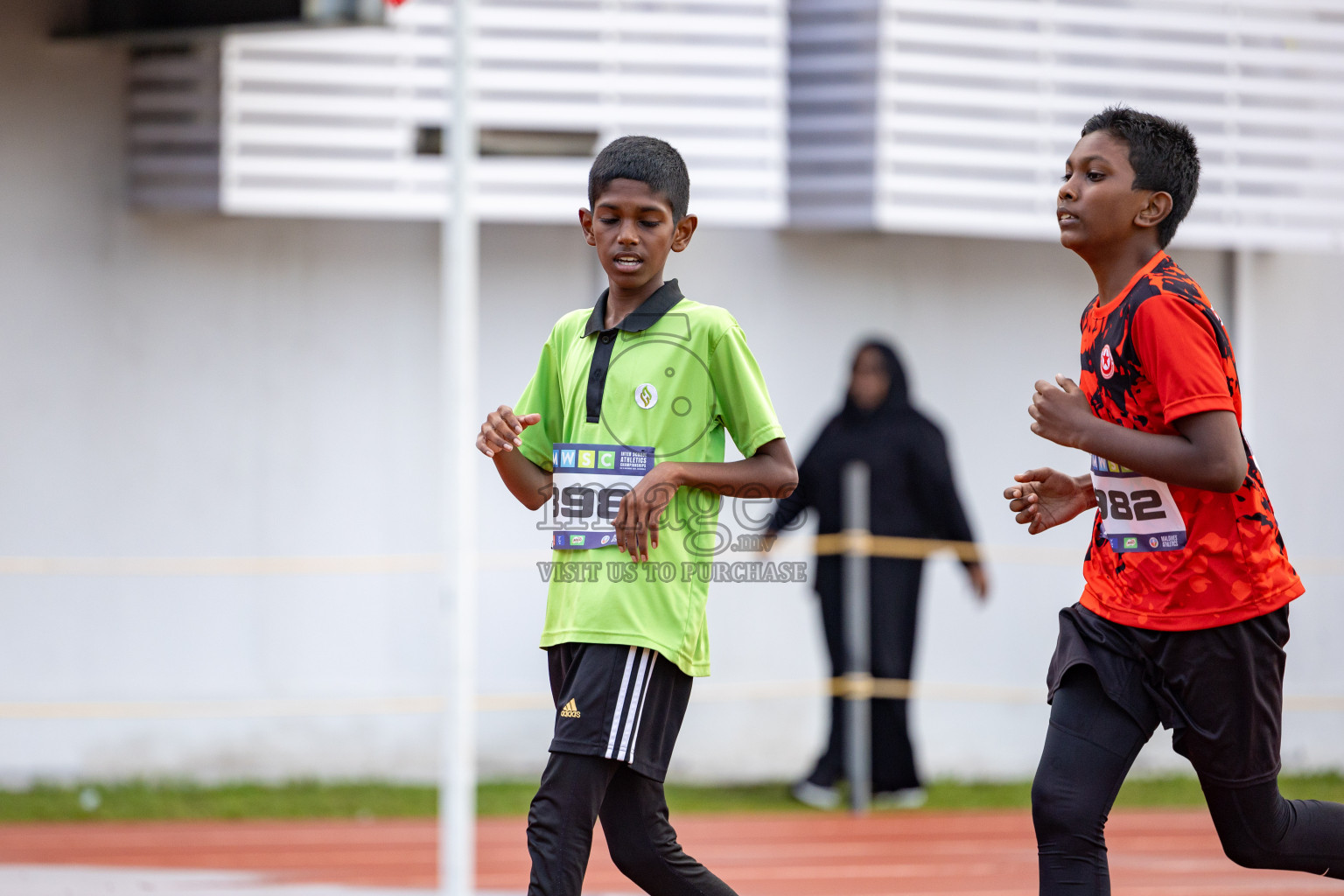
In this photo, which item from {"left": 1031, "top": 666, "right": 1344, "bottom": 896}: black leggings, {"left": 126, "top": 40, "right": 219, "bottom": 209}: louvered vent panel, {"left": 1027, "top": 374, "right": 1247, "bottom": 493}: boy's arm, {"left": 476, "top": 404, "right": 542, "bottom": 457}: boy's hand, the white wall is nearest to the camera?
{"left": 1027, "top": 374, "right": 1247, "bottom": 493}: boy's arm

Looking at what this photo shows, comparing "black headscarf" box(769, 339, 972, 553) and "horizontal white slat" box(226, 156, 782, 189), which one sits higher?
"horizontal white slat" box(226, 156, 782, 189)

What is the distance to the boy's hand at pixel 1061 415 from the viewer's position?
3.23 m

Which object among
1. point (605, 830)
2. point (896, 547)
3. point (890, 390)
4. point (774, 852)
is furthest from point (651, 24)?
point (605, 830)

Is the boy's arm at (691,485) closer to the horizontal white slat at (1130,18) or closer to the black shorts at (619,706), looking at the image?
the black shorts at (619,706)

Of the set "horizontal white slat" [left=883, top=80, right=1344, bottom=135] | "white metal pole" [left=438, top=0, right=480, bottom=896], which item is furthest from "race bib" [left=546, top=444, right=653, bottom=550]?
"horizontal white slat" [left=883, top=80, right=1344, bottom=135]

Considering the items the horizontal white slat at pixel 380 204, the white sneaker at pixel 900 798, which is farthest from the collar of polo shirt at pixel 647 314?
the white sneaker at pixel 900 798

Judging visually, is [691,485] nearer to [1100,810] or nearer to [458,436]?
[1100,810]

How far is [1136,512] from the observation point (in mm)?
3352

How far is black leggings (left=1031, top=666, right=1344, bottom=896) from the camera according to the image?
128 inches

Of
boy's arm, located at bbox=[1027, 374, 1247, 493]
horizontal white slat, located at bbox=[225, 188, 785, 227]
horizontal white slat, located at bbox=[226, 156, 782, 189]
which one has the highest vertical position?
horizontal white slat, located at bbox=[226, 156, 782, 189]

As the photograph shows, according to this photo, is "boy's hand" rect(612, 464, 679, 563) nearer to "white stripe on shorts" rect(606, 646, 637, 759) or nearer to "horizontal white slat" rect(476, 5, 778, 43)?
"white stripe on shorts" rect(606, 646, 637, 759)

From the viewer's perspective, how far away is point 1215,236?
9242 millimetres

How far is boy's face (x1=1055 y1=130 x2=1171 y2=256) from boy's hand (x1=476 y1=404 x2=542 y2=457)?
1.20m

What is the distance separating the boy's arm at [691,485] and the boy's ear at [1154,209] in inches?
35.1
